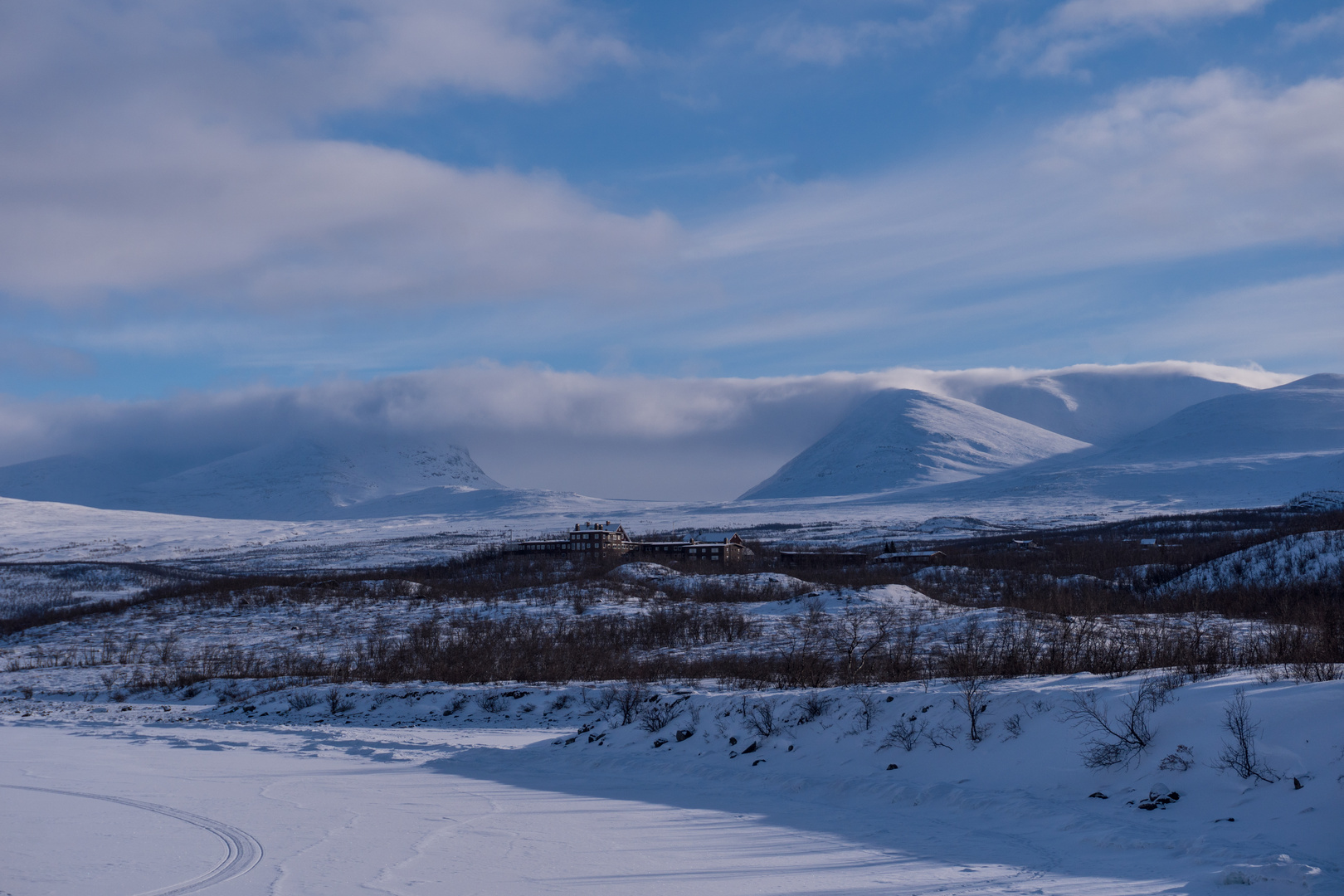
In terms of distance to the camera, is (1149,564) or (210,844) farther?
(1149,564)

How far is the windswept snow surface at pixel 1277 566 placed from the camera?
40.2 metres

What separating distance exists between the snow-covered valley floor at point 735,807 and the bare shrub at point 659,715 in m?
0.11

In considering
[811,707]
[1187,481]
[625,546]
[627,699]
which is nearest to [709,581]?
[625,546]

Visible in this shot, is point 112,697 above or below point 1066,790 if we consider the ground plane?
below

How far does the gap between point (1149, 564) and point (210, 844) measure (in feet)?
183

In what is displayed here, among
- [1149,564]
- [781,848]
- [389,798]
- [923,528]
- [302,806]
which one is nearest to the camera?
[781,848]

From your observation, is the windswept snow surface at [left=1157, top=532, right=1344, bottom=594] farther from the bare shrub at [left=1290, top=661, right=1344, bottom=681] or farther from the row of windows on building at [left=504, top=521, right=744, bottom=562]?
the row of windows on building at [left=504, top=521, right=744, bottom=562]

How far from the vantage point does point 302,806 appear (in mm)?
10531

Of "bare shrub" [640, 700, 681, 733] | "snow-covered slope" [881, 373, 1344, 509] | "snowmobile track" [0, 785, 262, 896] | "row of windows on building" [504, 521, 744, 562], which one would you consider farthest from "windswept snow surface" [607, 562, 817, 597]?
"snow-covered slope" [881, 373, 1344, 509]

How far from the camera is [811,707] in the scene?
43.7 feet

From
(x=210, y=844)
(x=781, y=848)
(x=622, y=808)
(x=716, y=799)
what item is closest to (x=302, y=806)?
(x=210, y=844)

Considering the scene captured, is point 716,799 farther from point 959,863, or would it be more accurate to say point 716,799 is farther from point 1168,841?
point 1168,841

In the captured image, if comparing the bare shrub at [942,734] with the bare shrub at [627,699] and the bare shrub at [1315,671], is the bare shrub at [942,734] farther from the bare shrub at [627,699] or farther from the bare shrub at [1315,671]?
the bare shrub at [627,699]

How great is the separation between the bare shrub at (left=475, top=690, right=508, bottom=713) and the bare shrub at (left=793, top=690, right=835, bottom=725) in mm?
8069
